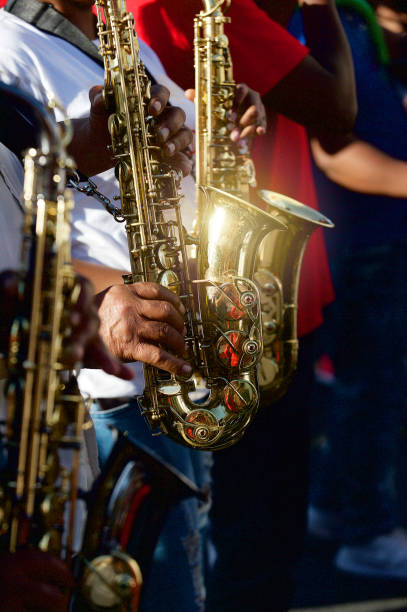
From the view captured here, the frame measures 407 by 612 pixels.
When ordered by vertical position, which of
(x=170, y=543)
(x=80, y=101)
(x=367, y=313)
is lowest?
(x=170, y=543)

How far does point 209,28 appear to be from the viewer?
1.95 meters

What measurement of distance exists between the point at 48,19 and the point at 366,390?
238 centimetres

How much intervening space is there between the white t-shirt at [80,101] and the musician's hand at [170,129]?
0.67 feet

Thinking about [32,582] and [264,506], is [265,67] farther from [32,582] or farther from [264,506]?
[32,582]

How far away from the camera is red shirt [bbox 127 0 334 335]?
2.03 meters

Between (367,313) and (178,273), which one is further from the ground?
(178,273)

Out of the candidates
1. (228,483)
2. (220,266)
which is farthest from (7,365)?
(228,483)

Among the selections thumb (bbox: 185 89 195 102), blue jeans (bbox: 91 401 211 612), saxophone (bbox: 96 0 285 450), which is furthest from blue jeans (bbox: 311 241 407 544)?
blue jeans (bbox: 91 401 211 612)

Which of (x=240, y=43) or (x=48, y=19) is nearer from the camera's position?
(x=48, y=19)

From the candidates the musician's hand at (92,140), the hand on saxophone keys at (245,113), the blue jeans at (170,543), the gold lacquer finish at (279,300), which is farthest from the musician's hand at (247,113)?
the blue jeans at (170,543)

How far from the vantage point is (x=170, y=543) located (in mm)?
1572

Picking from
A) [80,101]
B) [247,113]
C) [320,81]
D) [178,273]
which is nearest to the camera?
[178,273]

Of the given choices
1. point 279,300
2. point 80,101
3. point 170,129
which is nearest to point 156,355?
point 170,129

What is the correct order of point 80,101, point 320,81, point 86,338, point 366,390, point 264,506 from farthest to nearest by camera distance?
point 366,390, point 264,506, point 320,81, point 80,101, point 86,338
